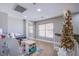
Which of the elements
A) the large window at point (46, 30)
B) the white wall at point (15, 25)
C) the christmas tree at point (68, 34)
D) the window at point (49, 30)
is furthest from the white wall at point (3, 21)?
the christmas tree at point (68, 34)

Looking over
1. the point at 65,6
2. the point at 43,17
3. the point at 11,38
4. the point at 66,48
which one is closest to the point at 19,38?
the point at 11,38

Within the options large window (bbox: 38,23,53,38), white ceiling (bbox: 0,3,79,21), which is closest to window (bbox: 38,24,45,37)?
large window (bbox: 38,23,53,38)

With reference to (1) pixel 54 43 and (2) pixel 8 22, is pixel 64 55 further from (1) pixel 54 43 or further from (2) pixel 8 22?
(2) pixel 8 22

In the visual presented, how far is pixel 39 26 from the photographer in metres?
2.04

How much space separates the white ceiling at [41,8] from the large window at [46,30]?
141mm

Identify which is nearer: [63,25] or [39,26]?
[63,25]

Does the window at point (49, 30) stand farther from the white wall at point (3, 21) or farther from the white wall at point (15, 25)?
the white wall at point (3, 21)

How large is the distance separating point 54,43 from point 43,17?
1.55 feet

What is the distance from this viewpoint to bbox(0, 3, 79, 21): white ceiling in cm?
191

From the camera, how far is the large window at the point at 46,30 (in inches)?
77.9

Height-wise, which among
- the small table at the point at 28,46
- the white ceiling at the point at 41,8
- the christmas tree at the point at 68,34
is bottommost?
the small table at the point at 28,46

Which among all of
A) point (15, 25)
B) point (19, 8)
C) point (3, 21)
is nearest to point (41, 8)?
point (19, 8)

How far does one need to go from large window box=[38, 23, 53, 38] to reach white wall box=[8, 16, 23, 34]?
323 millimetres

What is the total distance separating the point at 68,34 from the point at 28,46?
27.3 inches
